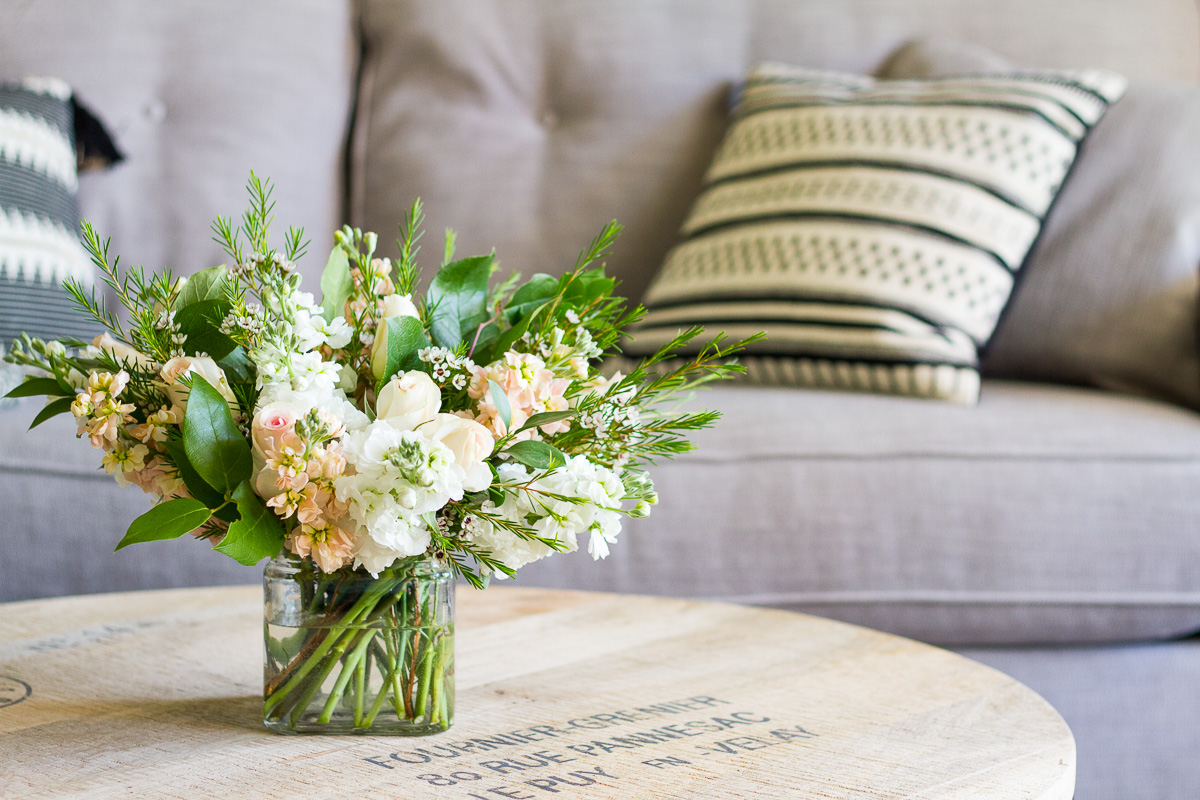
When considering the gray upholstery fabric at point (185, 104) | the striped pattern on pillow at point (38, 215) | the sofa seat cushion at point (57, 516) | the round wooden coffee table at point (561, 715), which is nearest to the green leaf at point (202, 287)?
the round wooden coffee table at point (561, 715)

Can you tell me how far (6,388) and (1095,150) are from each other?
142 centimetres

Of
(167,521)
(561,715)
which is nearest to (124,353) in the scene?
(167,521)

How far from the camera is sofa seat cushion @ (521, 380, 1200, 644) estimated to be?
1084 mm

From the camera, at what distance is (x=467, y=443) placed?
489 mm

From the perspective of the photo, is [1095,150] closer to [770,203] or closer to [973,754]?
[770,203]

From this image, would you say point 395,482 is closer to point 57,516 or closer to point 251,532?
point 251,532

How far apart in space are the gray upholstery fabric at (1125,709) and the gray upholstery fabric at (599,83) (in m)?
0.85

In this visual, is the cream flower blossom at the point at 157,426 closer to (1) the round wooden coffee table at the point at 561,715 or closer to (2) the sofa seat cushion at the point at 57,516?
(1) the round wooden coffee table at the point at 561,715

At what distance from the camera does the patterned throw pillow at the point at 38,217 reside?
115cm

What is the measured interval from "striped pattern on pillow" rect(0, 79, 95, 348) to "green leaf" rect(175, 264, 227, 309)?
67cm

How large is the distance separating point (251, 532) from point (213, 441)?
0.05 meters

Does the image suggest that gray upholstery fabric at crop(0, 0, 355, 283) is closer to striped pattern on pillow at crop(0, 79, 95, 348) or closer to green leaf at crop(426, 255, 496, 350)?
striped pattern on pillow at crop(0, 79, 95, 348)

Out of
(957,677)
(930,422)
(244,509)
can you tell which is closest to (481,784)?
(244,509)

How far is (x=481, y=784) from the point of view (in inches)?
19.3
